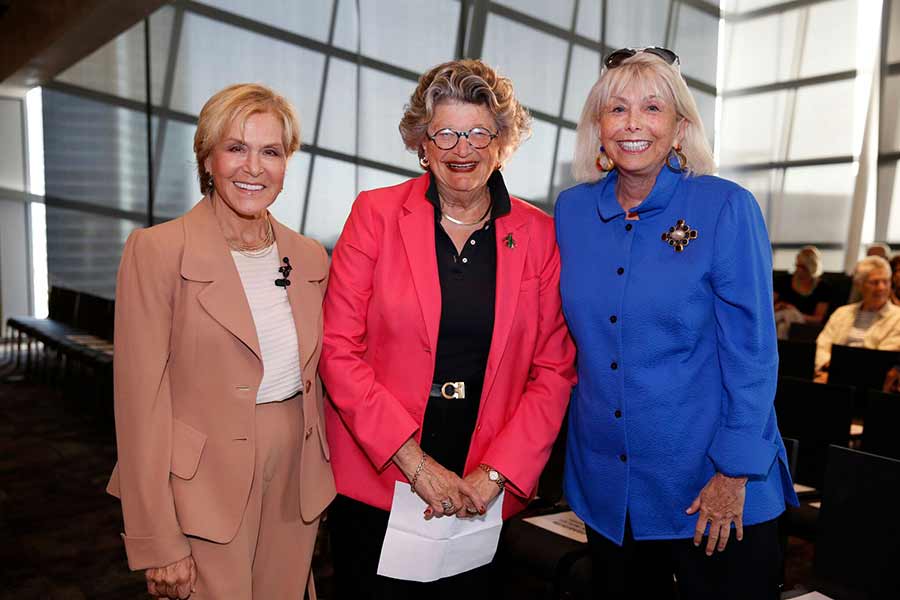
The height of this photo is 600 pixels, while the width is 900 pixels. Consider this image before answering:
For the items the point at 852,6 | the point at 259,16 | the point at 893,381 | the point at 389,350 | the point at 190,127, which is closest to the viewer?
the point at 389,350

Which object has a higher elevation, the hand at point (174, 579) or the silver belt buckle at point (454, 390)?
the silver belt buckle at point (454, 390)

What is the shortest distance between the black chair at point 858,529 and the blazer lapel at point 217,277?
5.83 ft

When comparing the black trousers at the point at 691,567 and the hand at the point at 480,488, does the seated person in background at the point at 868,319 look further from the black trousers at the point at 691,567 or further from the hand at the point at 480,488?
the hand at the point at 480,488

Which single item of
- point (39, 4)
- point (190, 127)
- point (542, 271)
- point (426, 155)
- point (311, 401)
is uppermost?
point (39, 4)

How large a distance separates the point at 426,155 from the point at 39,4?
11.2 metres

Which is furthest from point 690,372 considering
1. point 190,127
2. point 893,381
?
point 190,127

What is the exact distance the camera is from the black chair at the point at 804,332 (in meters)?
6.49

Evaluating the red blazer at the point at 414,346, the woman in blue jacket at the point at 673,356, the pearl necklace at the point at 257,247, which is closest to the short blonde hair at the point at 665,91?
the woman in blue jacket at the point at 673,356

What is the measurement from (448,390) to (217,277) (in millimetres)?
604

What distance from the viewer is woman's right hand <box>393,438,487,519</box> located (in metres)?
1.68

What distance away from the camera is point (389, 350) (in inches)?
68.3

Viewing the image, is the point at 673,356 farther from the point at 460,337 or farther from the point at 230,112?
the point at 230,112

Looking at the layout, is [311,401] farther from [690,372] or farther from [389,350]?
[690,372]

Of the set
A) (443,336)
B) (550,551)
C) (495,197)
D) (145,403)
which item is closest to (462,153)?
(495,197)
